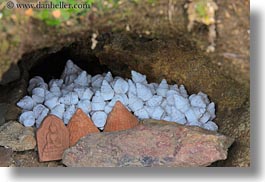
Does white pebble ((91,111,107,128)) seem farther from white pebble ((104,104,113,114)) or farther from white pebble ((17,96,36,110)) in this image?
white pebble ((17,96,36,110))

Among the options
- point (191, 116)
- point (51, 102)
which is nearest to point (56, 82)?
point (51, 102)

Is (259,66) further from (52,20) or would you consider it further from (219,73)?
(52,20)

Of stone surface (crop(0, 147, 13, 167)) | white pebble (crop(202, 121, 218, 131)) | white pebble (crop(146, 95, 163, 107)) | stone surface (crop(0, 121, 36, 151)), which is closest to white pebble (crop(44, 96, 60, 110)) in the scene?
stone surface (crop(0, 121, 36, 151))

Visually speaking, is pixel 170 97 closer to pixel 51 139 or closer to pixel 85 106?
pixel 85 106

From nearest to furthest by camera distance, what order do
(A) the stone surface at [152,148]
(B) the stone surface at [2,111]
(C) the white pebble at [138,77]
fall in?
(A) the stone surface at [152,148] → (B) the stone surface at [2,111] → (C) the white pebble at [138,77]

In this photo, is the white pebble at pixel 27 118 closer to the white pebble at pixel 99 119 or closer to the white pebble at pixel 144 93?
the white pebble at pixel 99 119

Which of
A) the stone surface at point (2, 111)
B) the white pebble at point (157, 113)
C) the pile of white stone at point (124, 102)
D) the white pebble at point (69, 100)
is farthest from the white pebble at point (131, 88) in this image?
the stone surface at point (2, 111)
